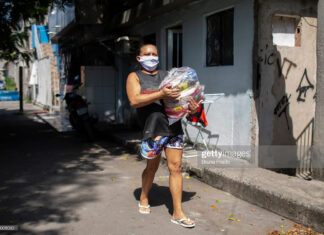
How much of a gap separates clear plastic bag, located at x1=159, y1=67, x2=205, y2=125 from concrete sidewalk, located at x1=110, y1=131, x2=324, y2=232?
5.16 feet

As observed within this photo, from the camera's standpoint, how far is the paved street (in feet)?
12.2

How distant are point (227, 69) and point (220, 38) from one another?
0.74m

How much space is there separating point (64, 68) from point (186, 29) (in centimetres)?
1100

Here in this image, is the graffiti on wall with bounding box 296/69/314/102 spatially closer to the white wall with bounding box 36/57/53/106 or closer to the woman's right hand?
the woman's right hand

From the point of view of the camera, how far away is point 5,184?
5.26 meters

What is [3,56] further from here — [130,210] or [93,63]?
[130,210]

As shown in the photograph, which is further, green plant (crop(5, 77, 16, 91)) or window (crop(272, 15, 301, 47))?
green plant (crop(5, 77, 16, 91))

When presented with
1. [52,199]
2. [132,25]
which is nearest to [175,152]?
[52,199]

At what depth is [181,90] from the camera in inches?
141

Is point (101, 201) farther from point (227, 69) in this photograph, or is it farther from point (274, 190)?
point (227, 69)

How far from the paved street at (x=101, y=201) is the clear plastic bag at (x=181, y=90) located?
1212 millimetres

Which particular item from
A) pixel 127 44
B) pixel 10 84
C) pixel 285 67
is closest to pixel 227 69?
pixel 285 67

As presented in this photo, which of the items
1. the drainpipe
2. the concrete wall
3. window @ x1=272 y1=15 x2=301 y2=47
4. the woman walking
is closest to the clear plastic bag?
the woman walking

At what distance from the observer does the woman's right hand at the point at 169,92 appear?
3.43 m
